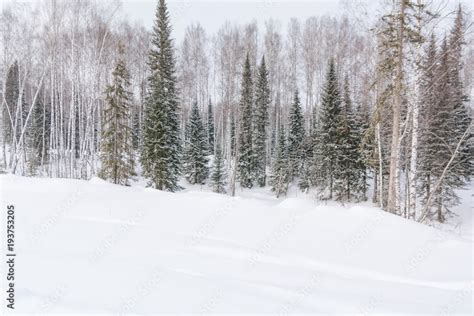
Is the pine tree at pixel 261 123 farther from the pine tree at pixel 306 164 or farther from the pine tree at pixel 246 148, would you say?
the pine tree at pixel 306 164

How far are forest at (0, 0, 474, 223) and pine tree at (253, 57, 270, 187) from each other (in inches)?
4.5

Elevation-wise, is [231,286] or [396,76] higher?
[396,76]

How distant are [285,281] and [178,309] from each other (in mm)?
1460

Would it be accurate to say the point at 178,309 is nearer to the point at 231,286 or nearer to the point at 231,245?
the point at 231,286

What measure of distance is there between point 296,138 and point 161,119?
11557 millimetres

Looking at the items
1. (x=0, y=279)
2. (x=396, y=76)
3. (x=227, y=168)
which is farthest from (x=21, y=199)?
(x=227, y=168)

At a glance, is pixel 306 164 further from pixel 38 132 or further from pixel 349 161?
pixel 38 132

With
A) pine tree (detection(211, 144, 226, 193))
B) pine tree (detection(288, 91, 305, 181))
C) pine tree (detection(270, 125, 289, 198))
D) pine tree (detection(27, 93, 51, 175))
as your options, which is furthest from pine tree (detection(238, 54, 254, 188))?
pine tree (detection(27, 93, 51, 175))

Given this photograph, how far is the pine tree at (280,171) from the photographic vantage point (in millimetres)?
24141

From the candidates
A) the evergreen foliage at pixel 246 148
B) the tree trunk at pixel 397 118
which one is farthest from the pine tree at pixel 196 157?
the tree trunk at pixel 397 118

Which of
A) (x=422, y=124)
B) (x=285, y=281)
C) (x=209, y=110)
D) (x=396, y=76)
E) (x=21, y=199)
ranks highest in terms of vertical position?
(x=209, y=110)

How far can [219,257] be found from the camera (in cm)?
473

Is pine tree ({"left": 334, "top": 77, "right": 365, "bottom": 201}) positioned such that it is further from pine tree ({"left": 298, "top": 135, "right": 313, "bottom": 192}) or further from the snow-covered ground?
the snow-covered ground

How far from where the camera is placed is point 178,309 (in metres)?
3.04
